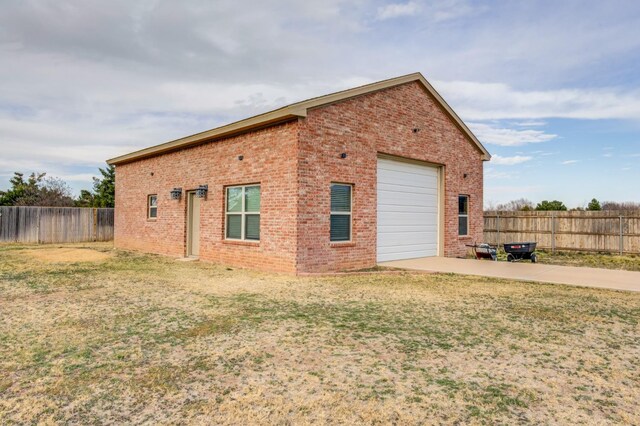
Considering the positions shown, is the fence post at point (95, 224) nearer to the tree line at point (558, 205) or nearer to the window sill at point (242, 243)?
the window sill at point (242, 243)

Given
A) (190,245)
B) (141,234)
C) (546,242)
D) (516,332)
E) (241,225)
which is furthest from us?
(546,242)

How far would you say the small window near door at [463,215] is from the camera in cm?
1501

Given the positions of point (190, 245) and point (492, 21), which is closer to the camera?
point (492, 21)

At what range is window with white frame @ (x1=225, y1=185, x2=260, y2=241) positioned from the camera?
37.1 feet

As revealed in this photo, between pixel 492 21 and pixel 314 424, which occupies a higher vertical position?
pixel 492 21

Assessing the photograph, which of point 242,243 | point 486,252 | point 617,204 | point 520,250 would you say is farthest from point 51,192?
point 617,204

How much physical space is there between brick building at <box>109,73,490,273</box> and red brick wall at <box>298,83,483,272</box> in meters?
0.03

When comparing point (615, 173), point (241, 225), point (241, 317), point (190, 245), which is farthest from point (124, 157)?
point (615, 173)

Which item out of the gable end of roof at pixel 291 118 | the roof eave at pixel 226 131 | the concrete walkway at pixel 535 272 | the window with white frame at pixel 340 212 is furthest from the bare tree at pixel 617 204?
the roof eave at pixel 226 131

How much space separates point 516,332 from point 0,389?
17.6ft

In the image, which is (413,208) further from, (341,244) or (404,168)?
(341,244)

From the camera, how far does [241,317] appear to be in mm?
5789

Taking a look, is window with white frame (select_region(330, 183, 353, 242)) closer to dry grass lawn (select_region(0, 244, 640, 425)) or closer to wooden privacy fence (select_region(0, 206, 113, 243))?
dry grass lawn (select_region(0, 244, 640, 425))

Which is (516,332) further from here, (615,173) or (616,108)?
(615,173)
